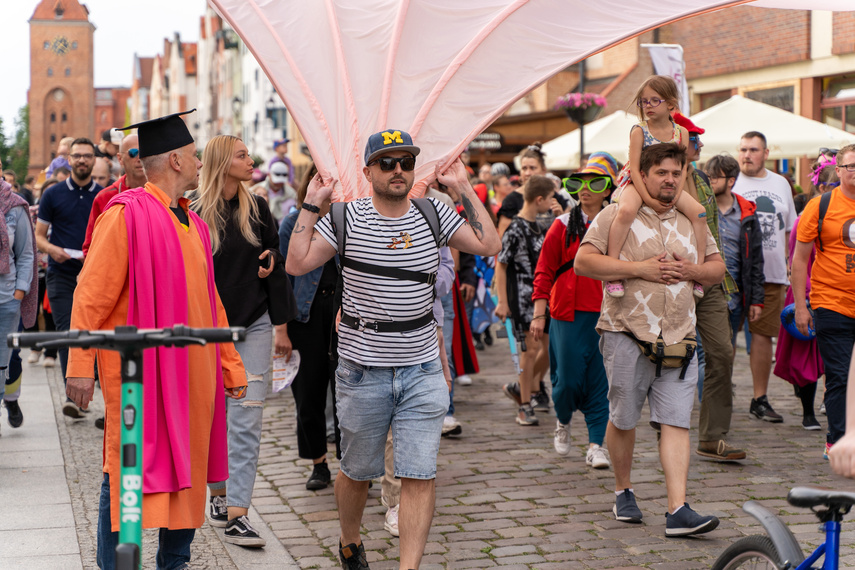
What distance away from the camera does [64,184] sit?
30.1ft

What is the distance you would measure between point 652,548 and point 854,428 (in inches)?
119

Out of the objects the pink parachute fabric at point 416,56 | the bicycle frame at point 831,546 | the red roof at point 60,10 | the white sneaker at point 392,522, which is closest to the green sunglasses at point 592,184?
the pink parachute fabric at point 416,56

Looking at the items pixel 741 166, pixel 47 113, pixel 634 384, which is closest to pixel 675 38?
pixel 741 166

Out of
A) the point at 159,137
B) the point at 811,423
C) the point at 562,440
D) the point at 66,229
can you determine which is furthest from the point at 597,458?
the point at 66,229

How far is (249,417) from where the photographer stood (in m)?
5.86

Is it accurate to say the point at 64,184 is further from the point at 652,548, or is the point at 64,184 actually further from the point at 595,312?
the point at 652,548

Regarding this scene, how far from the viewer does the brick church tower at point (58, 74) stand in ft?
395

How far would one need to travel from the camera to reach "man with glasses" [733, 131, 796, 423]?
8906 millimetres

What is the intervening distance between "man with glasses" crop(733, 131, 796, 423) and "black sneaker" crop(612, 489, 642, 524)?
328 centimetres

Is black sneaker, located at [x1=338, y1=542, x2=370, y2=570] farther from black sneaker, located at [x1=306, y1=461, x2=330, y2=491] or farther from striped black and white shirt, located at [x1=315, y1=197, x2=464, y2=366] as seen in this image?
black sneaker, located at [x1=306, y1=461, x2=330, y2=491]

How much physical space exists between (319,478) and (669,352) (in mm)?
2552

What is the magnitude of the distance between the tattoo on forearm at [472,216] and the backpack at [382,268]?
0.20 m

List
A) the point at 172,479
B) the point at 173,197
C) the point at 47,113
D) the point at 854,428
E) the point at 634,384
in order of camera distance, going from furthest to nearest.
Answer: the point at 47,113 < the point at 634,384 < the point at 173,197 < the point at 172,479 < the point at 854,428

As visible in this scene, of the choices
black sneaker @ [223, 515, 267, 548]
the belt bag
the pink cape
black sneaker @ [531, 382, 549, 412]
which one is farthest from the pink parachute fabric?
black sneaker @ [531, 382, 549, 412]
